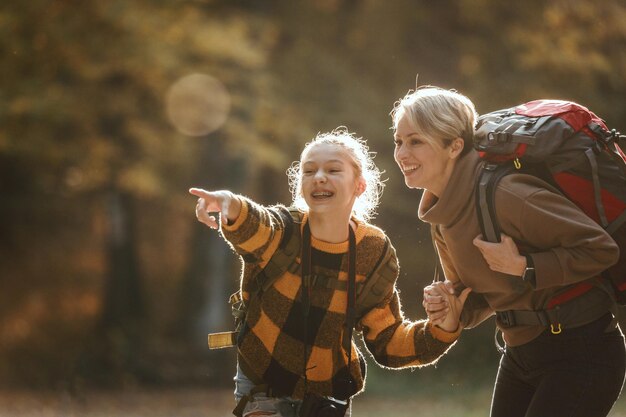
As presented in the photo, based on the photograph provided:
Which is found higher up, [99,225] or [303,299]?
[303,299]

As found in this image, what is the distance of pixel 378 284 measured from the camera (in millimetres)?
4023

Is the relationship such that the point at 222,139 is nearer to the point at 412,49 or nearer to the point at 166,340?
the point at 412,49

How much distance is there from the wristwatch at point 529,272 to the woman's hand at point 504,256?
0.01m

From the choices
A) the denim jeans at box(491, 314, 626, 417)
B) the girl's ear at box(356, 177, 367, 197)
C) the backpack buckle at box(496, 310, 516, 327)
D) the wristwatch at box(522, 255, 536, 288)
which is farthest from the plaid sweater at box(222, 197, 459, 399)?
the wristwatch at box(522, 255, 536, 288)

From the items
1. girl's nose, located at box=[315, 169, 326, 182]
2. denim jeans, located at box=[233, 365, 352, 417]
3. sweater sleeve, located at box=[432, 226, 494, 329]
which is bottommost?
denim jeans, located at box=[233, 365, 352, 417]

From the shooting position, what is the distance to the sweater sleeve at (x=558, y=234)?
10.7 ft

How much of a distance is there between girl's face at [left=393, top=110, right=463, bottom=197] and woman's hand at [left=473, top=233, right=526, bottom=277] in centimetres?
35

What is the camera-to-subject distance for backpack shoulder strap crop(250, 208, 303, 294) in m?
3.88

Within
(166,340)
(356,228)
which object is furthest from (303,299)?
(166,340)

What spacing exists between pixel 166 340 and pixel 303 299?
14.2 metres

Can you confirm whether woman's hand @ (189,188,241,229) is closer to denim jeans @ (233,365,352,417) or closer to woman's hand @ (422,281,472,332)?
denim jeans @ (233,365,352,417)

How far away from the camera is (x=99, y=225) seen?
83.0ft

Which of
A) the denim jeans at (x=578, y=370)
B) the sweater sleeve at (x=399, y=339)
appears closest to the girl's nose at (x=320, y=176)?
the sweater sleeve at (x=399, y=339)

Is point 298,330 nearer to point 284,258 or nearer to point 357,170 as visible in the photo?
point 284,258
